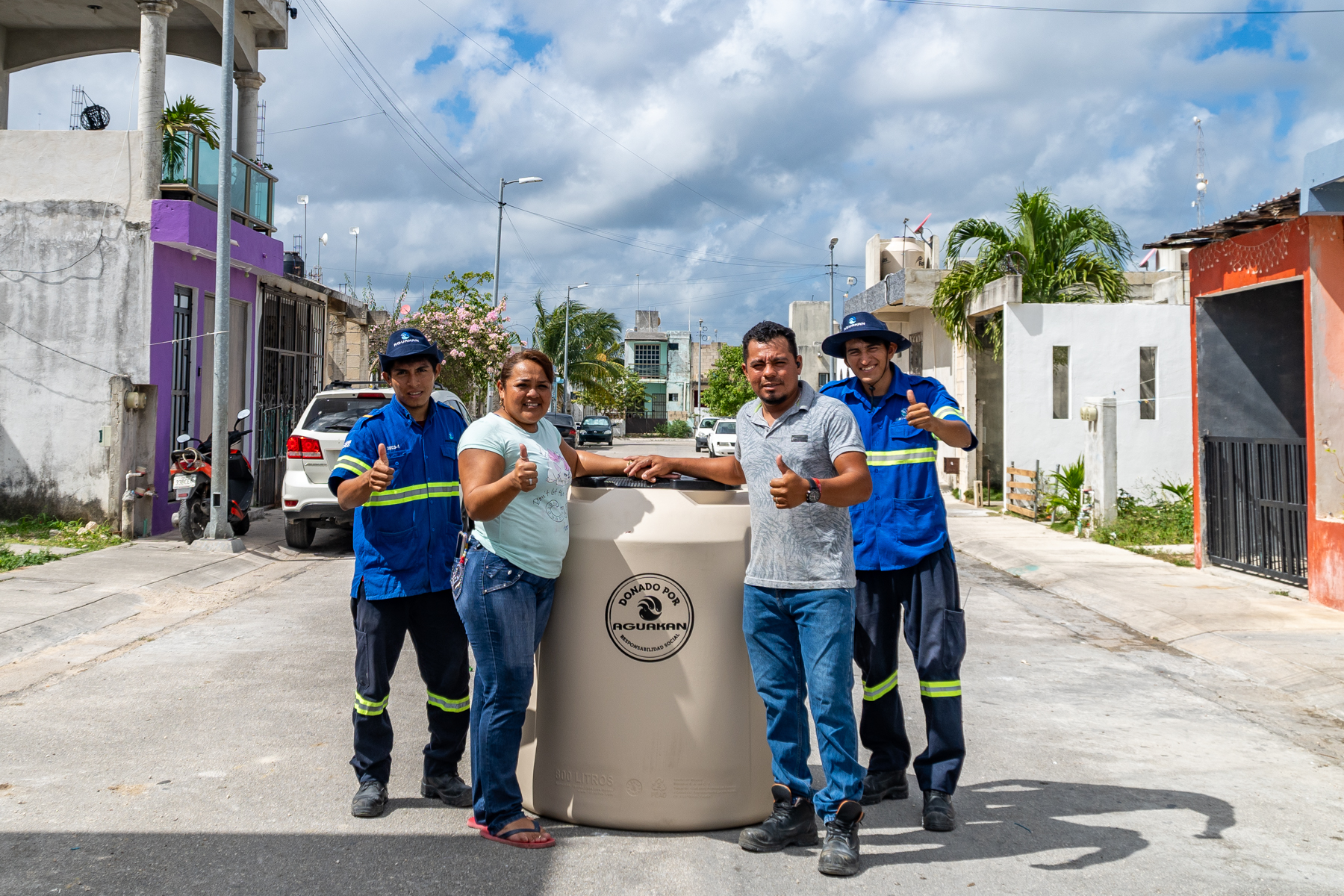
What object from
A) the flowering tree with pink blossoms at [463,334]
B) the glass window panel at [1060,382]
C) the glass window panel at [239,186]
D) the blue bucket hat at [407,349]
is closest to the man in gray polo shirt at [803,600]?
the blue bucket hat at [407,349]

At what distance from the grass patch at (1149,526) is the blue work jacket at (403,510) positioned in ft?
35.4

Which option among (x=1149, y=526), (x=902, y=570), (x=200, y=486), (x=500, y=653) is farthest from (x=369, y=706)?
(x=1149, y=526)

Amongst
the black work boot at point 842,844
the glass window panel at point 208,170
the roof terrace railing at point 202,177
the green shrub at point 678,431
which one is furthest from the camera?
the green shrub at point 678,431

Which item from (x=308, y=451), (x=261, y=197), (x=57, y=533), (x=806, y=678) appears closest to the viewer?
(x=806, y=678)

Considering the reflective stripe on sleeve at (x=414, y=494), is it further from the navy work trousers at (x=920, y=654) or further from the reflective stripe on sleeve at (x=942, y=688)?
the reflective stripe on sleeve at (x=942, y=688)

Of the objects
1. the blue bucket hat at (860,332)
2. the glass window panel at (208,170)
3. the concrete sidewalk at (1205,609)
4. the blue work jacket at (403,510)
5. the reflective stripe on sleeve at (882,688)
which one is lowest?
the concrete sidewalk at (1205,609)

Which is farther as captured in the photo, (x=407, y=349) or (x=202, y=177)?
(x=202, y=177)

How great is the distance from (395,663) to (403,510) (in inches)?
23.4

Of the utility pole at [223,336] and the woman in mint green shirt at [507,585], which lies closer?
the woman in mint green shirt at [507,585]

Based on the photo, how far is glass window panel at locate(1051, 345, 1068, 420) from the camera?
707 inches

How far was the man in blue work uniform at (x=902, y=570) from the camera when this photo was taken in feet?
13.6

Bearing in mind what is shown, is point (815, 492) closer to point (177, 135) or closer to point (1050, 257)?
point (177, 135)

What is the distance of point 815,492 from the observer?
11.9 feet

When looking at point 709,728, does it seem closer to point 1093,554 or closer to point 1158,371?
point 1093,554
